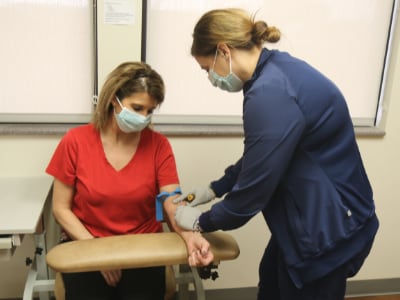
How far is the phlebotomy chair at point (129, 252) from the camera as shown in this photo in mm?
1195

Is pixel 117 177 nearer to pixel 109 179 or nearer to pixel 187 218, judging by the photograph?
pixel 109 179

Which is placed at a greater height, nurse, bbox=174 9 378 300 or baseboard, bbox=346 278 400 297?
nurse, bbox=174 9 378 300

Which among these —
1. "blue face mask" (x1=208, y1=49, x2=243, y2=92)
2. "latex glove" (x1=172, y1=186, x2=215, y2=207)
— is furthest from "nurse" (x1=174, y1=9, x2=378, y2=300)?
"latex glove" (x1=172, y1=186, x2=215, y2=207)

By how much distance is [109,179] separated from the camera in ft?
5.28

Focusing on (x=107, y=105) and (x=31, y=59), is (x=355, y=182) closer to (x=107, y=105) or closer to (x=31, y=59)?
(x=107, y=105)

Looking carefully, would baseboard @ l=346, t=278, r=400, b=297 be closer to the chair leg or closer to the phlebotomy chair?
the chair leg

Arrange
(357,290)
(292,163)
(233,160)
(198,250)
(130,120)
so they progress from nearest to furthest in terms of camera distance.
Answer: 1. (292,163)
2. (198,250)
3. (130,120)
4. (233,160)
5. (357,290)

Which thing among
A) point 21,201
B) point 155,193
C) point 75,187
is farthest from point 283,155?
point 21,201

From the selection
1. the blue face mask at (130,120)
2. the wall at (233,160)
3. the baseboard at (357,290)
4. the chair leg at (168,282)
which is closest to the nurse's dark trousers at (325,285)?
the chair leg at (168,282)

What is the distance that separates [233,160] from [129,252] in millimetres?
1001

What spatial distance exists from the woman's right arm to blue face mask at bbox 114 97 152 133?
0.34 m

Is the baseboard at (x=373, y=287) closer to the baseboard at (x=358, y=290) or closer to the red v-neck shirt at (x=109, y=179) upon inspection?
the baseboard at (x=358, y=290)

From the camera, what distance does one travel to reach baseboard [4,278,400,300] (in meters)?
2.36

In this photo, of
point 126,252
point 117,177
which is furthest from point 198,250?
point 117,177
